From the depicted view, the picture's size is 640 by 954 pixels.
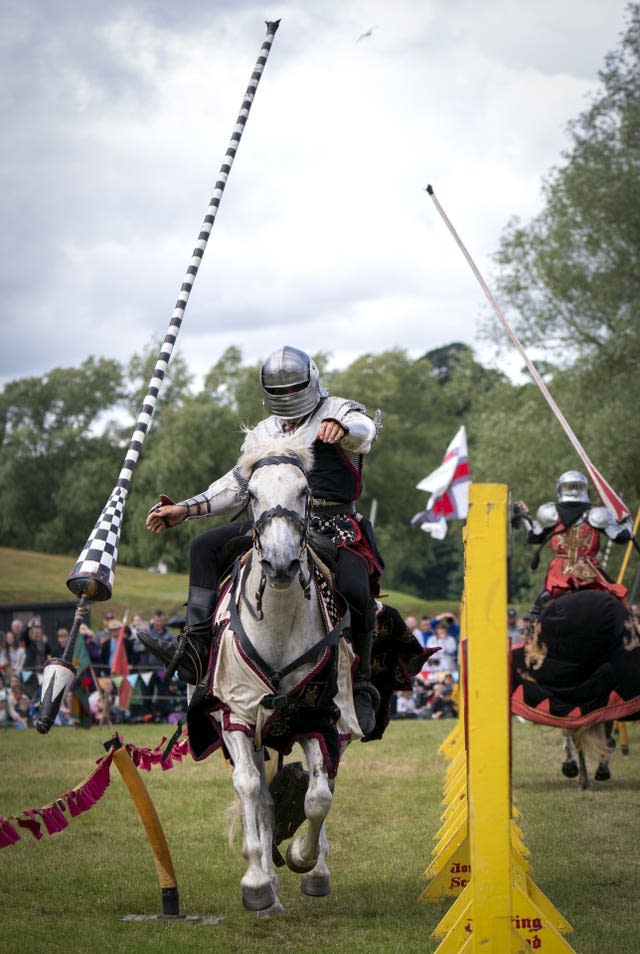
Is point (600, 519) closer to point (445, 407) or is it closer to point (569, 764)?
point (569, 764)

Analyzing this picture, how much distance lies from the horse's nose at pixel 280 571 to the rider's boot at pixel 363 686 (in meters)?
1.54

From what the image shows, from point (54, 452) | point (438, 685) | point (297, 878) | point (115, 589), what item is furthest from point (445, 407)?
point (297, 878)

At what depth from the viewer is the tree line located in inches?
1314

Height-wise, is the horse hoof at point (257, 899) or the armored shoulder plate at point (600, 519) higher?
the armored shoulder plate at point (600, 519)

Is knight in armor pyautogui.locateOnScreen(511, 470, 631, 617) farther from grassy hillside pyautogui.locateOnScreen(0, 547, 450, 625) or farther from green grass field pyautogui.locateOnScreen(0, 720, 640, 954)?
grassy hillside pyautogui.locateOnScreen(0, 547, 450, 625)

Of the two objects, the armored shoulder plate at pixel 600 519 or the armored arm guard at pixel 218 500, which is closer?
the armored arm guard at pixel 218 500

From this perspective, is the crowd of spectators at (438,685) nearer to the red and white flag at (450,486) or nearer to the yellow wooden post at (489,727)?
the red and white flag at (450,486)

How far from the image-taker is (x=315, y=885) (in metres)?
7.50

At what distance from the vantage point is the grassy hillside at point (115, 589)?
38.1m

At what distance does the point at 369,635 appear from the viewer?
25.0 feet

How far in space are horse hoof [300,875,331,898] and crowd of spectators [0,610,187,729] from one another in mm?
13350

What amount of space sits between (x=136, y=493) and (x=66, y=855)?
49367 mm

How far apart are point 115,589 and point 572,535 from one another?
3039cm

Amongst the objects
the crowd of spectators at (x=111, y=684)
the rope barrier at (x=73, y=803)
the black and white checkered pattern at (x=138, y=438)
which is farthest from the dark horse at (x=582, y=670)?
the crowd of spectators at (x=111, y=684)
